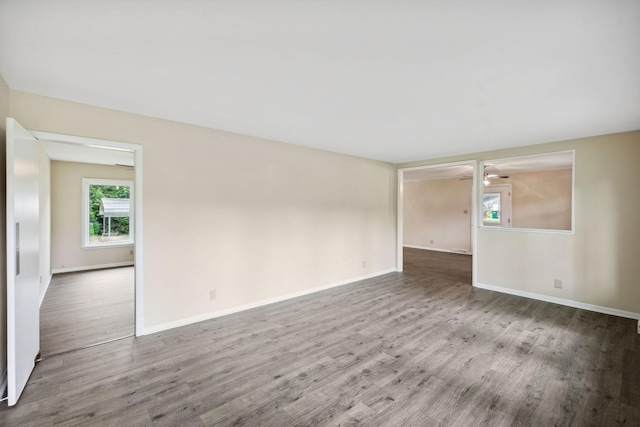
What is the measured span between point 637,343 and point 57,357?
5743 millimetres

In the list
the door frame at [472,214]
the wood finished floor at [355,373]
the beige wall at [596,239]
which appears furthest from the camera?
the door frame at [472,214]

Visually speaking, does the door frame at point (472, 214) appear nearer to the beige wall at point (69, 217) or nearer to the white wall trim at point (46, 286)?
the white wall trim at point (46, 286)

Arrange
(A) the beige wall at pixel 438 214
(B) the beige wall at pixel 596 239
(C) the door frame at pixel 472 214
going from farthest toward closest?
1. (A) the beige wall at pixel 438 214
2. (C) the door frame at pixel 472 214
3. (B) the beige wall at pixel 596 239

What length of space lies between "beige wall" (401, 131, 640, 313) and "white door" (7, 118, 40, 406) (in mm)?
5907

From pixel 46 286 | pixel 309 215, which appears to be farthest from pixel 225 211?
pixel 46 286

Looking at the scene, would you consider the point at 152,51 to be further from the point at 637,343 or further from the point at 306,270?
the point at 637,343

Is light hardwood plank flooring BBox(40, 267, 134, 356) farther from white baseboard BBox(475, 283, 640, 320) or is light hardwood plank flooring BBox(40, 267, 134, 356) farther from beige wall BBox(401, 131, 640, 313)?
beige wall BBox(401, 131, 640, 313)

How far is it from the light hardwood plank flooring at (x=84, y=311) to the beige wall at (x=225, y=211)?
64 cm

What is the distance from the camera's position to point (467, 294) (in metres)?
4.58

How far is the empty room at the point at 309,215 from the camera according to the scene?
168 centimetres

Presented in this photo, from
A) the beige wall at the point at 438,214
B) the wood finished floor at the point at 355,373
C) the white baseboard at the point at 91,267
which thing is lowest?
the wood finished floor at the point at 355,373

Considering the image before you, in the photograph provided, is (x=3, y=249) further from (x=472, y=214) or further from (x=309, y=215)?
(x=472, y=214)

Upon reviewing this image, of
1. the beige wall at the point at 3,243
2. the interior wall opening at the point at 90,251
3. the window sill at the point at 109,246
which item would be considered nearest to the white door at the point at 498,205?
the interior wall opening at the point at 90,251

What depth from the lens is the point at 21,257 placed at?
2150 mm
